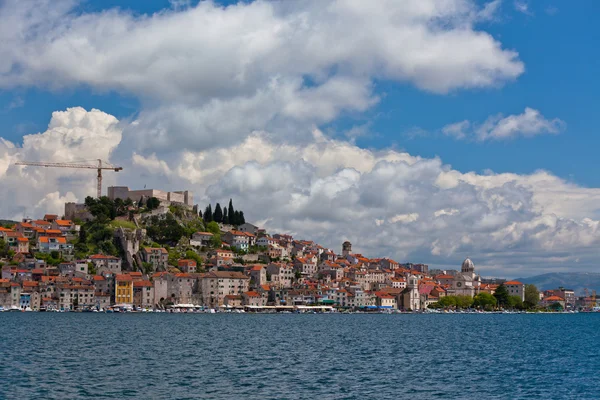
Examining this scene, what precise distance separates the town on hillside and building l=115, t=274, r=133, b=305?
0.52 ft

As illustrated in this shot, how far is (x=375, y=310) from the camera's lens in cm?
14262

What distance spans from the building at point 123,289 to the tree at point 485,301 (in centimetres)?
7756

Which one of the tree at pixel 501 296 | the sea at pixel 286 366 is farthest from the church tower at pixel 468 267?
the sea at pixel 286 366

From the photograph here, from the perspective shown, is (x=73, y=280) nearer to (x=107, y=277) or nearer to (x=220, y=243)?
(x=107, y=277)

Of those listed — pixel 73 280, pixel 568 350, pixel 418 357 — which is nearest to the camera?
pixel 418 357

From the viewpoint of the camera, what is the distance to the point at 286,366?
41.3 meters

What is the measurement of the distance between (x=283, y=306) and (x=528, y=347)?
250 ft

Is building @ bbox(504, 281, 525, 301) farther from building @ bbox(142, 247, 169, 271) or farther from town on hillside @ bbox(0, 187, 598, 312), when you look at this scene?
building @ bbox(142, 247, 169, 271)

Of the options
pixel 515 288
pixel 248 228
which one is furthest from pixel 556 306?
pixel 248 228

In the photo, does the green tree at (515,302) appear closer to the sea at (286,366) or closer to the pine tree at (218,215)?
the pine tree at (218,215)

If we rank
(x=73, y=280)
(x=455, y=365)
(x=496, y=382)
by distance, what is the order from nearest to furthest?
(x=496, y=382) → (x=455, y=365) → (x=73, y=280)

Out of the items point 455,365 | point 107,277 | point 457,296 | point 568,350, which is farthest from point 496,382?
point 457,296

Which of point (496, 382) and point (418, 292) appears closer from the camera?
point (496, 382)

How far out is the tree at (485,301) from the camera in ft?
535
